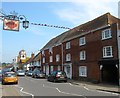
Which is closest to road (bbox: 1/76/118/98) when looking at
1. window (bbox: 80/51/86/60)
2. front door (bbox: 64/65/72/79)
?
window (bbox: 80/51/86/60)

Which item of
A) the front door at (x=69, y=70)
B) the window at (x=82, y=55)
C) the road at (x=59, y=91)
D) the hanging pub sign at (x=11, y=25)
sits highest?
the hanging pub sign at (x=11, y=25)

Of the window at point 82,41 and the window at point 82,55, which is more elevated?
the window at point 82,41

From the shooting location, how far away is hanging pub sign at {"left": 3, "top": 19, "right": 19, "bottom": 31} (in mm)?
15938

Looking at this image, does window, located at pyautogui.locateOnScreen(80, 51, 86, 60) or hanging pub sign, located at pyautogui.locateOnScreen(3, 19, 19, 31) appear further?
window, located at pyautogui.locateOnScreen(80, 51, 86, 60)

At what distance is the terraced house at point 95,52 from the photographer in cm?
2730

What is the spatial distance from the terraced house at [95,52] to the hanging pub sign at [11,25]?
12849 millimetres

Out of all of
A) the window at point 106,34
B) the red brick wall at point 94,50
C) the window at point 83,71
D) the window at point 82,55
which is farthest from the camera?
the window at point 82,55

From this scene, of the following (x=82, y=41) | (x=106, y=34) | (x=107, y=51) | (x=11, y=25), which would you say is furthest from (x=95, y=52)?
(x=11, y=25)

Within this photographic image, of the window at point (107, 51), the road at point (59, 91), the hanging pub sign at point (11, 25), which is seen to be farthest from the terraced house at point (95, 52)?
the hanging pub sign at point (11, 25)

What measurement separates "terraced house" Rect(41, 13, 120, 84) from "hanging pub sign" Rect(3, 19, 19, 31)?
12.8 metres

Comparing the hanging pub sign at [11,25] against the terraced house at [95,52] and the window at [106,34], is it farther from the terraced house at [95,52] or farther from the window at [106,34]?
the window at [106,34]

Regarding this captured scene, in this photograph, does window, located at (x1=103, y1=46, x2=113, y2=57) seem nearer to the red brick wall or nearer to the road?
the red brick wall

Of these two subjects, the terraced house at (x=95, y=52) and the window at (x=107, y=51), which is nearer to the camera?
the terraced house at (x=95, y=52)

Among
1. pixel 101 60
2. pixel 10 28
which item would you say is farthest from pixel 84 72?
pixel 10 28
